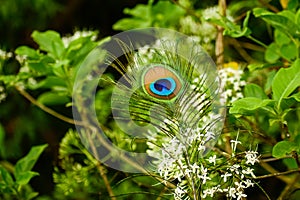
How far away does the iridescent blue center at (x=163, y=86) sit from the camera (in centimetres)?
50

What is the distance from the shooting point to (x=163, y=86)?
0.50 meters

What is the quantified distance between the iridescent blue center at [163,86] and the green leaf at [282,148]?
0.14 meters

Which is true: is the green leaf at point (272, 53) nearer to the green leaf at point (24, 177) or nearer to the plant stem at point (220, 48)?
the plant stem at point (220, 48)

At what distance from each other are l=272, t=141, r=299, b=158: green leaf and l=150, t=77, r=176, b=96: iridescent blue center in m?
0.14

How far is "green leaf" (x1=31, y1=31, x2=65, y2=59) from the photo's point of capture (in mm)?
810

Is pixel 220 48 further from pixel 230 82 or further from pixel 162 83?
pixel 162 83

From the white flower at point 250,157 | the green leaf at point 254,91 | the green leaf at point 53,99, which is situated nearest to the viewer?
the white flower at point 250,157

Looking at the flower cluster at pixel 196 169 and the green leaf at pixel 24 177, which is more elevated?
the flower cluster at pixel 196 169

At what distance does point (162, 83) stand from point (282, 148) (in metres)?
0.16

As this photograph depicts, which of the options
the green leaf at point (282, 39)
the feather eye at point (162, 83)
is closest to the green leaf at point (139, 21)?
the green leaf at point (282, 39)

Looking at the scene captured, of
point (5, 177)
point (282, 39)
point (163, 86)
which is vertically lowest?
point (5, 177)

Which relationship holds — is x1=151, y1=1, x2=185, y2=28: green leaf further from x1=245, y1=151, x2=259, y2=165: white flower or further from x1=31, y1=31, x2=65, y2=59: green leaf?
x1=245, y1=151, x2=259, y2=165: white flower

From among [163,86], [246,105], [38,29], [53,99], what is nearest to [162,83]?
[163,86]

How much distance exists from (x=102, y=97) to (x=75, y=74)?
0.53 feet
